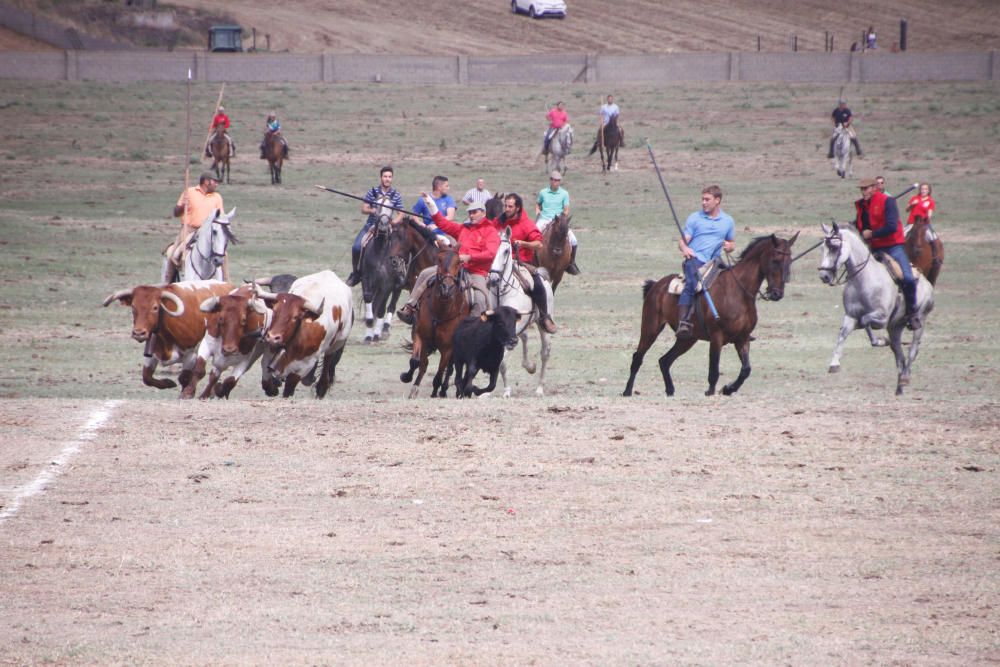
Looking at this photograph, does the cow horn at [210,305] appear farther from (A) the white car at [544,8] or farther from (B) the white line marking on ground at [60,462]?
(A) the white car at [544,8]

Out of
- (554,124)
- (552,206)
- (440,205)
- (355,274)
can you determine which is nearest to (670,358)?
(440,205)

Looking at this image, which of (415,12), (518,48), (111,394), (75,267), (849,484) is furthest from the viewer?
(415,12)

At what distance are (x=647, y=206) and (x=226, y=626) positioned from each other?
1108 inches

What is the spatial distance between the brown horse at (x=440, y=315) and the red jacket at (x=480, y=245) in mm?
376

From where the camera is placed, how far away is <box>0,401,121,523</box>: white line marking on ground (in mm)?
10492

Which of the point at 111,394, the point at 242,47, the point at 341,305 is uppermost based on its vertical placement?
the point at 242,47

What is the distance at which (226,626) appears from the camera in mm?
8070

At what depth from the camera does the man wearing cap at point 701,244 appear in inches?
643

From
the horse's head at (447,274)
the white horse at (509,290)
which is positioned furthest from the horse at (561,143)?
the horse's head at (447,274)

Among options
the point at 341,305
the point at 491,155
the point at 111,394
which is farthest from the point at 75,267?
the point at 491,155

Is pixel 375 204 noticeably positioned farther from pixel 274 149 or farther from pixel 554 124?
pixel 554 124

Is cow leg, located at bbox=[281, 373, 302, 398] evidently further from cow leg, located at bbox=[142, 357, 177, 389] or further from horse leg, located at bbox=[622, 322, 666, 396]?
horse leg, located at bbox=[622, 322, 666, 396]

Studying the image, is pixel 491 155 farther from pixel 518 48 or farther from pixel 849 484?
pixel 849 484

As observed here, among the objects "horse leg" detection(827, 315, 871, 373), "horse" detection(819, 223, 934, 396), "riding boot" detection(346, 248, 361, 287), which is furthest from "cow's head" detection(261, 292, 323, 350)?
"horse leg" detection(827, 315, 871, 373)
